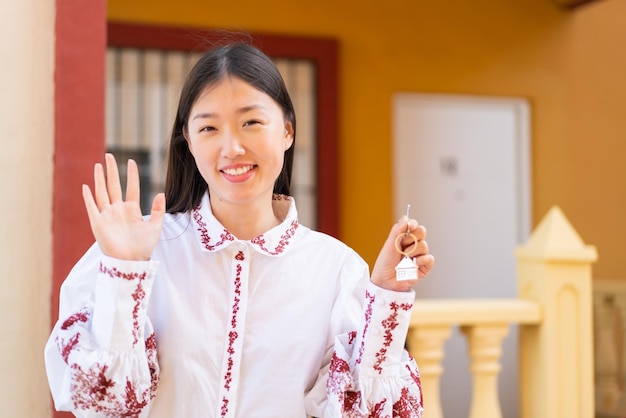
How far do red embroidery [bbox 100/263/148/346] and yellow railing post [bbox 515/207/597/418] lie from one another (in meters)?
1.85

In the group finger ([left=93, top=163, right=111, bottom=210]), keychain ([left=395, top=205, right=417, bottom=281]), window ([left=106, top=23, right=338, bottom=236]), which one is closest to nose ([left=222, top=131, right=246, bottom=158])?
finger ([left=93, top=163, right=111, bottom=210])

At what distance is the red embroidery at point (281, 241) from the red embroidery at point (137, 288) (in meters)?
0.27

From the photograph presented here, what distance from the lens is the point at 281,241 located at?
172 cm

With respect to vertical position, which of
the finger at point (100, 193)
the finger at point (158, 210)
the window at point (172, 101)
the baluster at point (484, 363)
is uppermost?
the window at point (172, 101)

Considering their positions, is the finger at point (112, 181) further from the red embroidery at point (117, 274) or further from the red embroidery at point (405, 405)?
the red embroidery at point (405, 405)

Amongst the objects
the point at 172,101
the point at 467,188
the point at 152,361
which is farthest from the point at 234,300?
the point at 467,188

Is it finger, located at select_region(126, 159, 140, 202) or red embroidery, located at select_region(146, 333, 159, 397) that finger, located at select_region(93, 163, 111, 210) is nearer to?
finger, located at select_region(126, 159, 140, 202)

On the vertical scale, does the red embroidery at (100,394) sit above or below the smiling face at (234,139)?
below

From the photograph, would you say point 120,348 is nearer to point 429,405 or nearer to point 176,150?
point 176,150

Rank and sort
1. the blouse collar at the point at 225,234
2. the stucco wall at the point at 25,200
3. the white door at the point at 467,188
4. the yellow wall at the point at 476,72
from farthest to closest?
the white door at the point at 467,188 < the yellow wall at the point at 476,72 < the stucco wall at the point at 25,200 < the blouse collar at the point at 225,234

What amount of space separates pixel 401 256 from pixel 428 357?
1.42 metres

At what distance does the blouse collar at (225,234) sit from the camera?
1666 mm

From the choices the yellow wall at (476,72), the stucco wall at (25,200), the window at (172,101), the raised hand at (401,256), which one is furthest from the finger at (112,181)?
the yellow wall at (476,72)

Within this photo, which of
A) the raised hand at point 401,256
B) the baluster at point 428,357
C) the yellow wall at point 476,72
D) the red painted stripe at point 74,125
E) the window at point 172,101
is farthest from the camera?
the yellow wall at point 476,72
